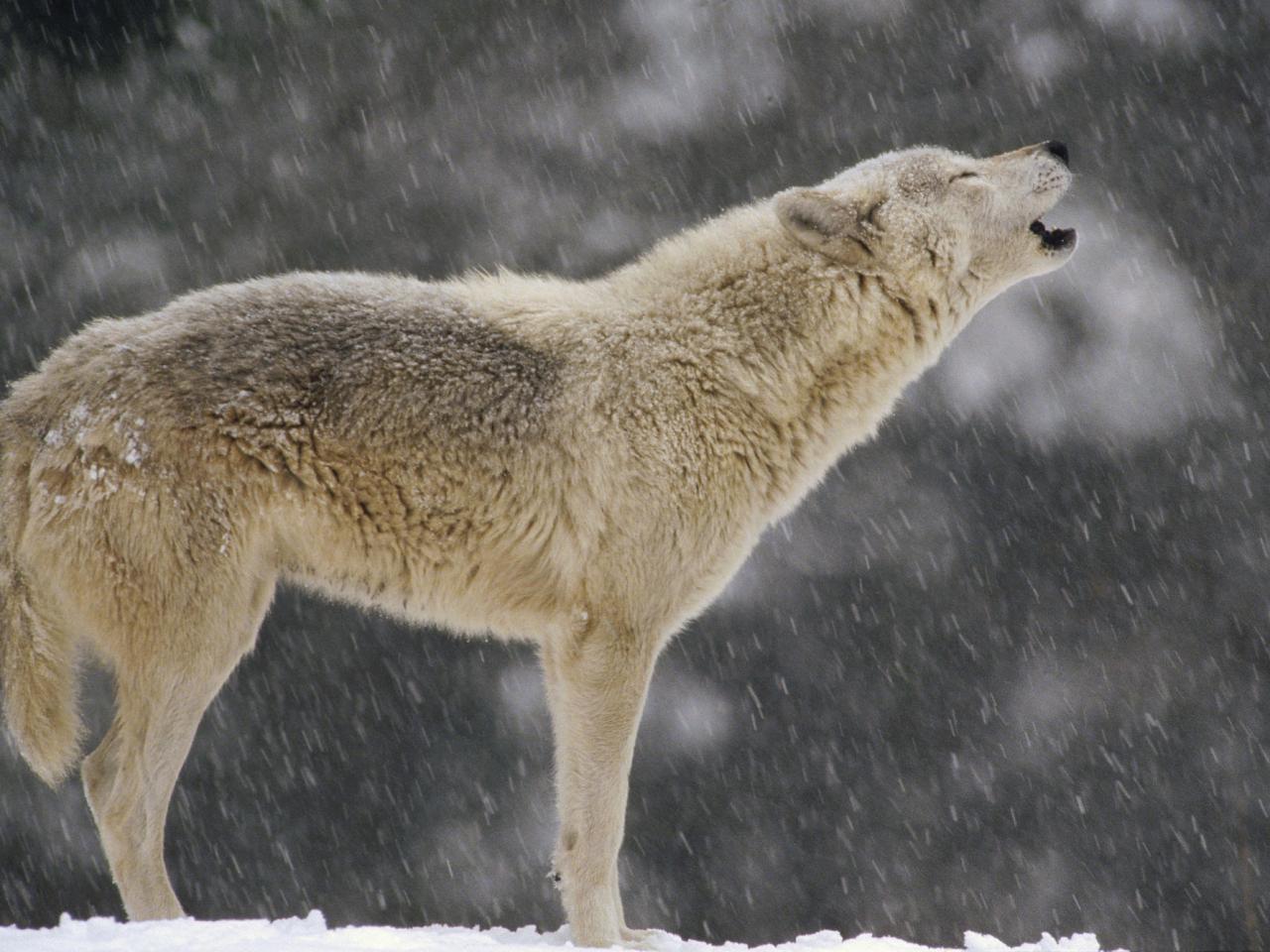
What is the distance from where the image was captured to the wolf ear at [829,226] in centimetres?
461

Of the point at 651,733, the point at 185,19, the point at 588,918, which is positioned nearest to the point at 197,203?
the point at 185,19

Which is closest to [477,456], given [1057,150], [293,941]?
[293,941]

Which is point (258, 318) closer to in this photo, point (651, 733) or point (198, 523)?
point (198, 523)

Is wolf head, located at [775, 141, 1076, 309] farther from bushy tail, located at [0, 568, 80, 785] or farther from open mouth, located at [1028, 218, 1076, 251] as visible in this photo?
bushy tail, located at [0, 568, 80, 785]

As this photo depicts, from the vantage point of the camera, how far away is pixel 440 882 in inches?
360

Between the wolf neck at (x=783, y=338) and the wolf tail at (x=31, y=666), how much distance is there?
6.78ft

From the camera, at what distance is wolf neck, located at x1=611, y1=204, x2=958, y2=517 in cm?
449

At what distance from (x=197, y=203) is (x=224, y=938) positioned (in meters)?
6.88

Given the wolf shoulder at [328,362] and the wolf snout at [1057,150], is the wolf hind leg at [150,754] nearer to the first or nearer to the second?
the wolf shoulder at [328,362]

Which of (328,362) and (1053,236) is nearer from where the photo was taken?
(328,362)

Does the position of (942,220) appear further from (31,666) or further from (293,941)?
(31,666)

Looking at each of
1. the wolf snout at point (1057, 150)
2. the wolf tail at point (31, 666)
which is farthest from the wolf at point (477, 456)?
the wolf snout at point (1057, 150)

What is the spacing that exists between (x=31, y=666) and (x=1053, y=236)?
3671mm

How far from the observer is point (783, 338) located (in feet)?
15.0
